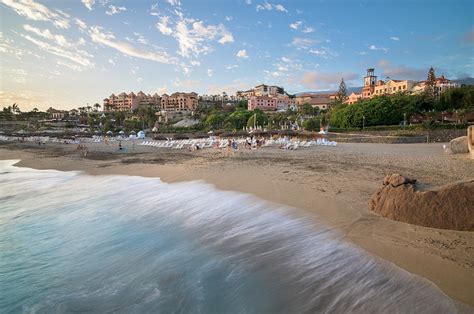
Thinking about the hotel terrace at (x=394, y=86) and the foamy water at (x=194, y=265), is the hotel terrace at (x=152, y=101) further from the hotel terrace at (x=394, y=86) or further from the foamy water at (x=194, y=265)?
the foamy water at (x=194, y=265)

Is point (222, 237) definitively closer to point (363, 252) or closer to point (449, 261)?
point (363, 252)

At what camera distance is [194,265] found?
426 cm

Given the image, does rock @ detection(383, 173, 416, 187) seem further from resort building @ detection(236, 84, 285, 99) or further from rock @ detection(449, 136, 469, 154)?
resort building @ detection(236, 84, 285, 99)

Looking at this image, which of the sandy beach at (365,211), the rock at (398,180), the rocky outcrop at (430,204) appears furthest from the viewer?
the rock at (398,180)

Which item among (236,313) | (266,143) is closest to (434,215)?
(236,313)

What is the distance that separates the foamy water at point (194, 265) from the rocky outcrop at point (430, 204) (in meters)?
1.41

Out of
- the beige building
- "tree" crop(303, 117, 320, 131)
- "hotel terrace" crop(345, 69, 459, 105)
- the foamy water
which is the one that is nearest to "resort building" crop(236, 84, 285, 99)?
"hotel terrace" crop(345, 69, 459, 105)

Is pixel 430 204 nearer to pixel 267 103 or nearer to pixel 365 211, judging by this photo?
pixel 365 211

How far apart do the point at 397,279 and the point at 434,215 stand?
73.0 inches

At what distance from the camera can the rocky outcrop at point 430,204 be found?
429 cm

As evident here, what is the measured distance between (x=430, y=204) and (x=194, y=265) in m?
4.04

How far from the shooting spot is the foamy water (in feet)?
10.5

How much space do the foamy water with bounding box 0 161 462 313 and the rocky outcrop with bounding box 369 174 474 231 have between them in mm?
1412

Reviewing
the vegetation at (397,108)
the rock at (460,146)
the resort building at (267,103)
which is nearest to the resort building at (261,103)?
the resort building at (267,103)
